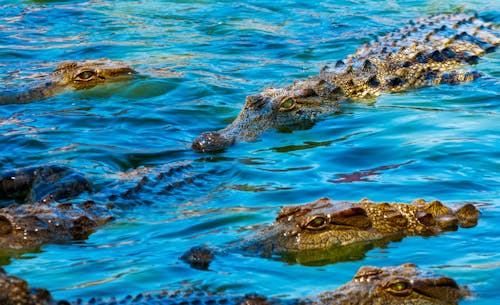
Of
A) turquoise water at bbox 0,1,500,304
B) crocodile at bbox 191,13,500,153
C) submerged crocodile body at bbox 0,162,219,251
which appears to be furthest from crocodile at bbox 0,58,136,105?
submerged crocodile body at bbox 0,162,219,251

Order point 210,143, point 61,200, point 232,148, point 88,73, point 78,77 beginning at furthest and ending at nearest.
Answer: point 88,73 → point 78,77 → point 232,148 → point 210,143 → point 61,200

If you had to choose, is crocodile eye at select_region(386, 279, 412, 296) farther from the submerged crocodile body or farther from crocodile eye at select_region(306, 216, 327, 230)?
the submerged crocodile body

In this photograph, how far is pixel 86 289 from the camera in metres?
6.03

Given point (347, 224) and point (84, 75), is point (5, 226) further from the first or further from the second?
point (84, 75)

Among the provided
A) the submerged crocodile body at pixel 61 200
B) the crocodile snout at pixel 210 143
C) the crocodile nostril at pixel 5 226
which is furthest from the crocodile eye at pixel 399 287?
the crocodile snout at pixel 210 143

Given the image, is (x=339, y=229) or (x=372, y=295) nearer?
(x=372, y=295)

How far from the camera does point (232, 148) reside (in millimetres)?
10078

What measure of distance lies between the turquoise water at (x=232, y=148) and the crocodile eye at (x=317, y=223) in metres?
0.38

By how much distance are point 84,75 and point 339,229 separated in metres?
6.89

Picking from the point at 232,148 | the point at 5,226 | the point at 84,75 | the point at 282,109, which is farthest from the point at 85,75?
the point at 5,226

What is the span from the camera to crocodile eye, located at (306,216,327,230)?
683cm

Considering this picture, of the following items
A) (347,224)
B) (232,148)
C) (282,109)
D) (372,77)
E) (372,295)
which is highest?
(372,295)

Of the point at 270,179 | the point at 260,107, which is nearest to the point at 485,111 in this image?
the point at 260,107

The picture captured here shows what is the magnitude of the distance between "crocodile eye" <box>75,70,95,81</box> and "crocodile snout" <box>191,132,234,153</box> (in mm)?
3501
